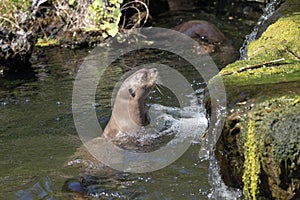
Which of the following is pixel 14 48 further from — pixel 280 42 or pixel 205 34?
pixel 280 42

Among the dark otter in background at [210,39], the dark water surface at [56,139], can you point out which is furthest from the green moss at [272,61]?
the dark otter in background at [210,39]

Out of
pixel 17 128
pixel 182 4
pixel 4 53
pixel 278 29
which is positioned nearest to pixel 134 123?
pixel 17 128

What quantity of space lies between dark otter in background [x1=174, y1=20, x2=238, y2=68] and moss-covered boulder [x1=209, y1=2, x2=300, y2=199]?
547 cm

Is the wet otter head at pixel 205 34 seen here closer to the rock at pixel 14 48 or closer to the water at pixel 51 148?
the water at pixel 51 148

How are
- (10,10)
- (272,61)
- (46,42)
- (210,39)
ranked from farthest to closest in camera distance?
(46,42), (210,39), (10,10), (272,61)

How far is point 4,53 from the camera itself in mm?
9117

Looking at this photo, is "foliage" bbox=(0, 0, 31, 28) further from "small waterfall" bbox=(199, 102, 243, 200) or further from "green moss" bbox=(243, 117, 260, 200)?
"green moss" bbox=(243, 117, 260, 200)

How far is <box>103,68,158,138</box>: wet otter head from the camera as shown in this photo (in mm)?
6164

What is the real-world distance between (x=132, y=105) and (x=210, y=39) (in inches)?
168

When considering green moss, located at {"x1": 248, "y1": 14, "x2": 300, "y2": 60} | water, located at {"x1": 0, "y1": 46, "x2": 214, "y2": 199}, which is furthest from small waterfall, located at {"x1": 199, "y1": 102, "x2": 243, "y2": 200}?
green moss, located at {"x1": 248, "y1": 14, "x2": 300, "y2": 60}

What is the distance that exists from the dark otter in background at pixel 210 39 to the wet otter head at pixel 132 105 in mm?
3079

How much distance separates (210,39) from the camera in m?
10.2

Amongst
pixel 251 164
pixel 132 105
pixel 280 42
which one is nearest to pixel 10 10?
pixel 132 105

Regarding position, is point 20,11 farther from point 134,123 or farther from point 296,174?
point 296,174
